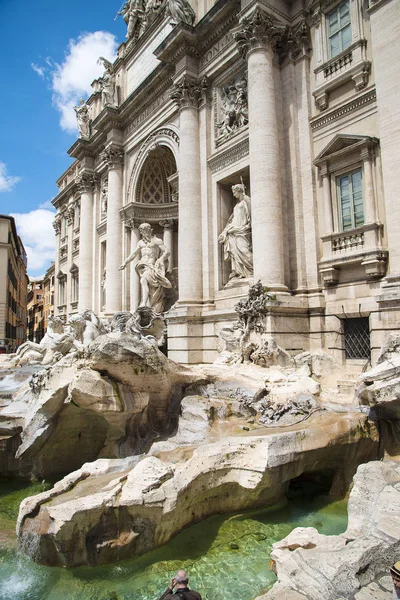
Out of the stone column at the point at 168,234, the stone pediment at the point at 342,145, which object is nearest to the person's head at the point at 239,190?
the stone pediment at the point at 342,145

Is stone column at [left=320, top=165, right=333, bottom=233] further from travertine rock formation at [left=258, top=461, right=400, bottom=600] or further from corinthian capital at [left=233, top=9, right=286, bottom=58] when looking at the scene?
travertine rock formation at [left=258, top=461, right=400, bottom=600]

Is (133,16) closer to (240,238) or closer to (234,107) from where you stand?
(234,107)

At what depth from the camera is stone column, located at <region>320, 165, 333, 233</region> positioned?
34.0 feet

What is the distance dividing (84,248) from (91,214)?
1827 millimetres

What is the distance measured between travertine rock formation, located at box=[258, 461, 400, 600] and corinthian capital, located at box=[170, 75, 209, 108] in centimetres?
1289

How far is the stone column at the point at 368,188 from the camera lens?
9.41 m

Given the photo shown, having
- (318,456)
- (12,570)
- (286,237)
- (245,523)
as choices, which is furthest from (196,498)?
(286,237)

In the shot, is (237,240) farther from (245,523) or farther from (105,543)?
(105,543)

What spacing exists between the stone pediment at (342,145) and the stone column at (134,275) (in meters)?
9.07

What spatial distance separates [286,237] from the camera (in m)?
11.2

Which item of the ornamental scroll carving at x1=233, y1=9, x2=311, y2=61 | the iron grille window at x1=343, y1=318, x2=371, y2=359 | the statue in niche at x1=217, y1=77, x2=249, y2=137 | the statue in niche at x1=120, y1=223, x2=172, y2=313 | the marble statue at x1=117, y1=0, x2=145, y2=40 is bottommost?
the iron grille window at x1=343, y1=318, x2=371, y2=359

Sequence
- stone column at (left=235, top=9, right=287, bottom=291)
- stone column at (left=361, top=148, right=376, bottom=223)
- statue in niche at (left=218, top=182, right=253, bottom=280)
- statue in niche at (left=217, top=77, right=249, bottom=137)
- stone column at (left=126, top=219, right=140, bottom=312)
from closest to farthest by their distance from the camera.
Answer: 1. stone column at (left=361, top=148, right=376, bottom=223)
2. stone column at (left=235, top=9, right=287, bottom=291)
3. statue in niche at (left=218, top=182, right=253, bottom=280)
4. statue in niche at (left=217, top=77, right=249, bottom=137)
5. stone column at (left=126, top=219, right=140, bottom=312)

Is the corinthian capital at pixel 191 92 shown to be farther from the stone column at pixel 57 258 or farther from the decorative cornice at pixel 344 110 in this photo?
the stone column at pixel 57 258

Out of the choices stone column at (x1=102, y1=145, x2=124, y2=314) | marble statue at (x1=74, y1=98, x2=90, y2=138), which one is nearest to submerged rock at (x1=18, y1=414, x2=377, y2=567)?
stone column at (x1=102, y1=145, x2=124, y2=314)
